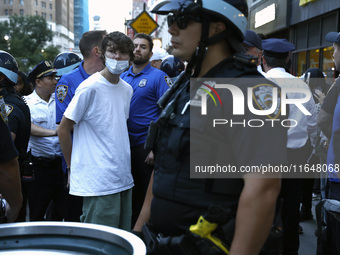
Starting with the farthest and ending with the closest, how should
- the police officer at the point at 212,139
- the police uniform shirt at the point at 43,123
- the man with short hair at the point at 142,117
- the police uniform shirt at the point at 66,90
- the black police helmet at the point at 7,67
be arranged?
the police uniform shirt at the point at 43,123
the man with short hair at the point at 142,117
the police uniform shirt at the point at 66,90
the black police helmet at the point at 7,67
the police officer at the point at 212,139

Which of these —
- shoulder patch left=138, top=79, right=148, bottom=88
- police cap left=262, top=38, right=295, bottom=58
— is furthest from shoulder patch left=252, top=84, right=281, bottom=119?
shoulder patch left=138, top=79, right=148, bottom=88

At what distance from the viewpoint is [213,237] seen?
192 centimetres

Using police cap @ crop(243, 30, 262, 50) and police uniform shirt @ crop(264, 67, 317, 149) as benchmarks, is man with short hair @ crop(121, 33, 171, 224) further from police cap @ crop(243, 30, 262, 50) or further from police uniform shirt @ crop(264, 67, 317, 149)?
police uniform shirt @ crop(264, 67, 317, 149)

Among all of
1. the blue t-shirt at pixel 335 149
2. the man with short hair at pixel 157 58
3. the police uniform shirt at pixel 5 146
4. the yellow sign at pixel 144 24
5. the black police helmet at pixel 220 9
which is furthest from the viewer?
the yellow sign at pixel 144 24

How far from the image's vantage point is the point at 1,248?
1.80 m

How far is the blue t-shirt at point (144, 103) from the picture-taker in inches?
188

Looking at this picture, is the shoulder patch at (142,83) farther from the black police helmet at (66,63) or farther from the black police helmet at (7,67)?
the black police helmet at (66,63)

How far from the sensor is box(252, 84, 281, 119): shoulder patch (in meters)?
1.82

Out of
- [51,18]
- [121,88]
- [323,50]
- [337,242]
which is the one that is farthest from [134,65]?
[51,18]

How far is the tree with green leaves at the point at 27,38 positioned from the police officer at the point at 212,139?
76.1 m

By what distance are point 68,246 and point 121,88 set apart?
2335 millimetres

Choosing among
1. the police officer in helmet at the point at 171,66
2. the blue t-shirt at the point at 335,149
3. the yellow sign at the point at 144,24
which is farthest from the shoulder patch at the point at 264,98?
the yellow sign at the point at 144,24

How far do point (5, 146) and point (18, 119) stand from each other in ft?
6.19

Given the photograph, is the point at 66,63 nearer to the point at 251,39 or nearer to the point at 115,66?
the point at 115,66
